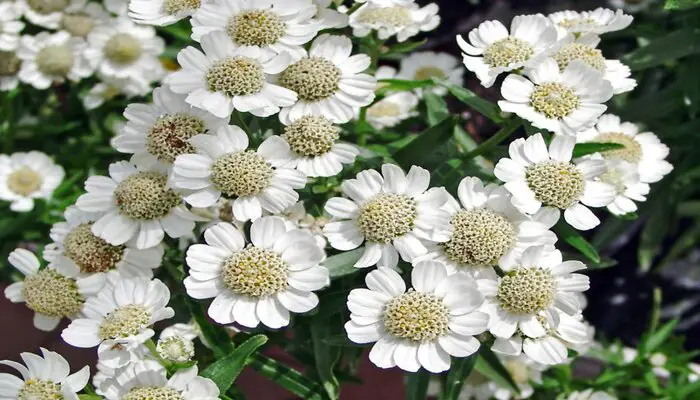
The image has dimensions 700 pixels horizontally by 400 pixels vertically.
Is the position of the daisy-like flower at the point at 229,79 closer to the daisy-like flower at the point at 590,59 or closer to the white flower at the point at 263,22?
the white flower at the point at 263,22

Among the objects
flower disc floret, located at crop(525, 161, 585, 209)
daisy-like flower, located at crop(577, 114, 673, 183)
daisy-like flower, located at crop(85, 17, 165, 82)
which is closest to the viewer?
flower disc floret, located at crop(525, 161, 585, 209)

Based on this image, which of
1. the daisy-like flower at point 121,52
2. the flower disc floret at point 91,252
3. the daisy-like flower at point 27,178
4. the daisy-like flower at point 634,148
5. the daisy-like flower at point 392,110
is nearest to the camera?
the flower disc floret at point 91,252

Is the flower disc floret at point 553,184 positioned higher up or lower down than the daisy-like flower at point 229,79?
lower down

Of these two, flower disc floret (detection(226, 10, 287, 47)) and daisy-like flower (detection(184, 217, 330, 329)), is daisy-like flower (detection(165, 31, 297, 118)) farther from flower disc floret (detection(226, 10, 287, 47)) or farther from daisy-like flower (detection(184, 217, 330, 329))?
daisy-like flower (detection(184, 217, 330, 329))

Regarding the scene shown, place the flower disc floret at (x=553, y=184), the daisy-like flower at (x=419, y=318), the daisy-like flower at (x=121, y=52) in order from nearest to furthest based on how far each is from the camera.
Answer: the daisy-like flower at (x=419, y=318) < the flower disc floret at (x=553, y=184) < the daisy-like flower at (x=121, y=52)

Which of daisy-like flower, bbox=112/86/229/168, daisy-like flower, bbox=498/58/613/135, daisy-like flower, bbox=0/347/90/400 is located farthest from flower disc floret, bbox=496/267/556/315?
daisy-like flower, bbox=0/347/90/400

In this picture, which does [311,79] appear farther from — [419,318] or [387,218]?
[419,318]

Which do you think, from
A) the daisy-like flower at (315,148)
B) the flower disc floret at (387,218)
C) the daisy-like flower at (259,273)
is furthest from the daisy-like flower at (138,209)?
the flower disc floret at (387,218)
